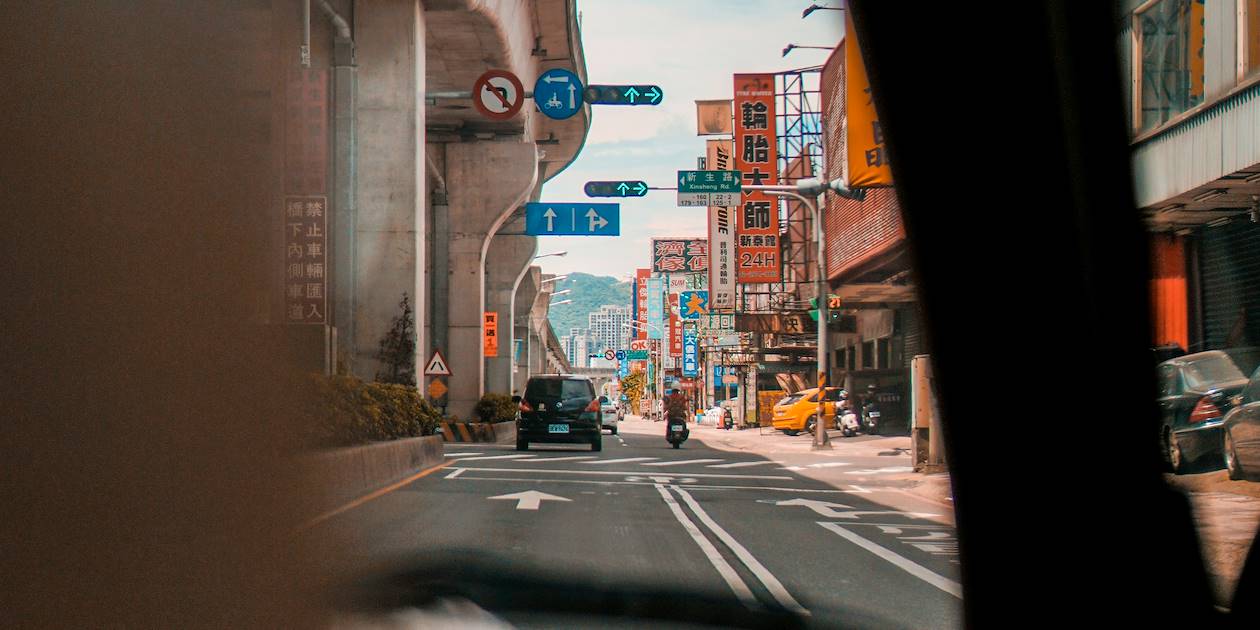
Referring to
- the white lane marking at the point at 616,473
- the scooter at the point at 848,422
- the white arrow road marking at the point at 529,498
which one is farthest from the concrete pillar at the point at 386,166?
the scooter at the point at 848,422

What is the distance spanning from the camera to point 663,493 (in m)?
12.9

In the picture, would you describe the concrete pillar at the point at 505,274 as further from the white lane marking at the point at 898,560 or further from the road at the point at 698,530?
the white lane marking at the point at 898,560

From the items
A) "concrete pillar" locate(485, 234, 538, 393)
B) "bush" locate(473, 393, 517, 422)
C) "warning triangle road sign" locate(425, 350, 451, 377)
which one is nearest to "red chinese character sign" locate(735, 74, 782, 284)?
"concrete pillar" locate(485, 234, 538, 393)

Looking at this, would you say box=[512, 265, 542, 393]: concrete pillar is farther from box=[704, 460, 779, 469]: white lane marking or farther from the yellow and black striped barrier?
box=[704, 460, 779, 469]: white lane marking

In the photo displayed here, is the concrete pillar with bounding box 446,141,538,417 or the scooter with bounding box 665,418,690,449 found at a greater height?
the concrete pillar with bounding box 446,141,538,417

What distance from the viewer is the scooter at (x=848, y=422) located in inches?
1217

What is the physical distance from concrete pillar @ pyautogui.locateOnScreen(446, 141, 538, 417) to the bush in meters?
0.89

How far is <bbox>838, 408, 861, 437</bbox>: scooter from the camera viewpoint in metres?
30.9

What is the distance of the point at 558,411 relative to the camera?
22.1 metres

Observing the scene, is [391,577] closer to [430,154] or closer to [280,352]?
[280,352]

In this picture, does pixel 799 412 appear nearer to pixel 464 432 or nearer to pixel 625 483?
pixel 464 432

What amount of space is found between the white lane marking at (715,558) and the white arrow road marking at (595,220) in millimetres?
18179

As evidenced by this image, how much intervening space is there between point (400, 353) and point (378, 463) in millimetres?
9097

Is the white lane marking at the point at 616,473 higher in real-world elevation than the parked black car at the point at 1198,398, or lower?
lower
